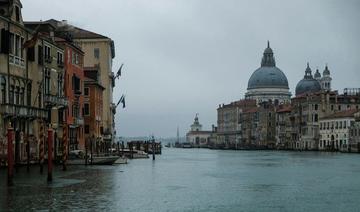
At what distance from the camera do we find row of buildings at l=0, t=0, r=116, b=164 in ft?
113

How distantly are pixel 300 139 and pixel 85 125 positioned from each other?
79.6 metres

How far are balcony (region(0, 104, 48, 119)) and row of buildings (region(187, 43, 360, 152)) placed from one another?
71682 mm

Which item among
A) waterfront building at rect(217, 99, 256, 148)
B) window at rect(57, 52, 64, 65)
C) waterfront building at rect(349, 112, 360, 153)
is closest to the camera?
window at rect(57, 52, 64, 65)

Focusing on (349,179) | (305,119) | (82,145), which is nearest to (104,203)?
(349,179)

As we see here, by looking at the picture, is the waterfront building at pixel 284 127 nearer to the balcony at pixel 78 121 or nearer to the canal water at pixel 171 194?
the balcony at pixel 78 121

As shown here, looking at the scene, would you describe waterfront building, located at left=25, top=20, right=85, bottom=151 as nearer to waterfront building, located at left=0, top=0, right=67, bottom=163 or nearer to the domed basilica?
waterfront building, located at left=0, top=0, right=67, bottom=163

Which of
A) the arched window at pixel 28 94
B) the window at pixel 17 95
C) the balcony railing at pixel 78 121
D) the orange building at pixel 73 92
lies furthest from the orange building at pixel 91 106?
the window at pixel 17 95

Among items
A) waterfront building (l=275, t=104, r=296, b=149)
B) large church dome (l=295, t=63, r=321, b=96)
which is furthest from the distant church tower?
waterfront building (l=275, t=104, r=296, b=149)

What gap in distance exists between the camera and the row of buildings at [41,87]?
113 ft

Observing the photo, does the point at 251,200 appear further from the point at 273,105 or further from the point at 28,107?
the point at 273,105

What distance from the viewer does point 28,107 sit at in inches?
1459

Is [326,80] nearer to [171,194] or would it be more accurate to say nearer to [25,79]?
Result: [25,79]

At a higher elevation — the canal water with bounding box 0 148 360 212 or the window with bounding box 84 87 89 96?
the window with bounding box 84 87 89 96

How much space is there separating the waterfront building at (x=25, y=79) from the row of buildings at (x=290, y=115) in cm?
6959
